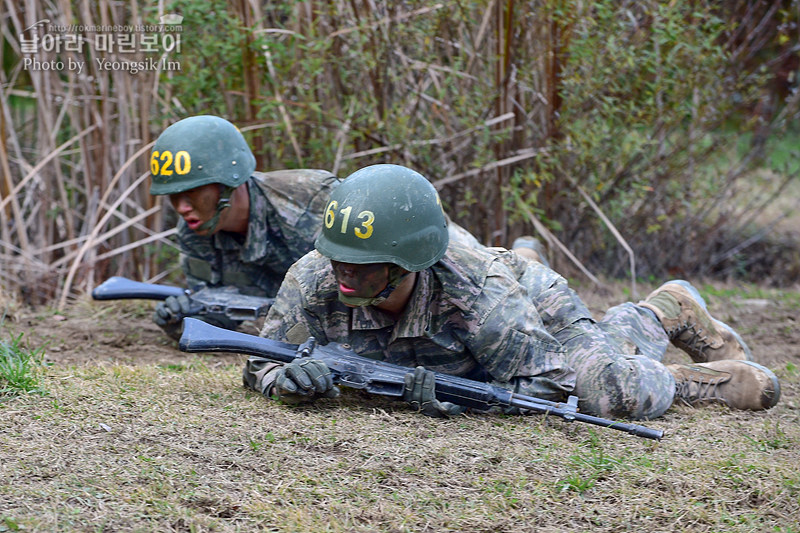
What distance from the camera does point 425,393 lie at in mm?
3516

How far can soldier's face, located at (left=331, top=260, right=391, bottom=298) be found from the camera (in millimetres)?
3369

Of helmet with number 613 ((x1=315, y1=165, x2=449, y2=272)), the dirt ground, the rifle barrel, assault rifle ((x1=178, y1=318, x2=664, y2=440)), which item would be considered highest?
helmet with number 613 ((x1=315, y1=165, x2=449, y2=272))

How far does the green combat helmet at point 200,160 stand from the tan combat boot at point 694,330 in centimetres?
222

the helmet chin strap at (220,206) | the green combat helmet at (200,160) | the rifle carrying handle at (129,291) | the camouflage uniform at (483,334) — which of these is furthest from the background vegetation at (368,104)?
the camouflage uniform at (483,334)

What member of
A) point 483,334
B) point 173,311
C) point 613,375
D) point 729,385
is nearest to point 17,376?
point 173,311

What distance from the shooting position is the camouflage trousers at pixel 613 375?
370cm

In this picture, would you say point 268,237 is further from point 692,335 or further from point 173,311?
point 692,335

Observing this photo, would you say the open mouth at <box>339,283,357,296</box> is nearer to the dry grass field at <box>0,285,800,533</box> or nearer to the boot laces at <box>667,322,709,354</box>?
the dry grass field at <box>0,285,800,533</box>

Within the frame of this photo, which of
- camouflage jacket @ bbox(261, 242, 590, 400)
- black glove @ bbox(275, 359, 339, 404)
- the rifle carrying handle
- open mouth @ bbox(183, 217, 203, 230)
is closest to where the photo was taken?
black glove @ bbox(275, 359, 339, 404)

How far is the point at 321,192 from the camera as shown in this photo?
498 centimetres

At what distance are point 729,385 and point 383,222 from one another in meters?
1.84

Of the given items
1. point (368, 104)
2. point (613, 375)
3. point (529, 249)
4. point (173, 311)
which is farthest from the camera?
point (368, 104)

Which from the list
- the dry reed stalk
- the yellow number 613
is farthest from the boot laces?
the dry reed stalk

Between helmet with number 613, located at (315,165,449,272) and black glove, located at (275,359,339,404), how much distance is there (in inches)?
17.2
